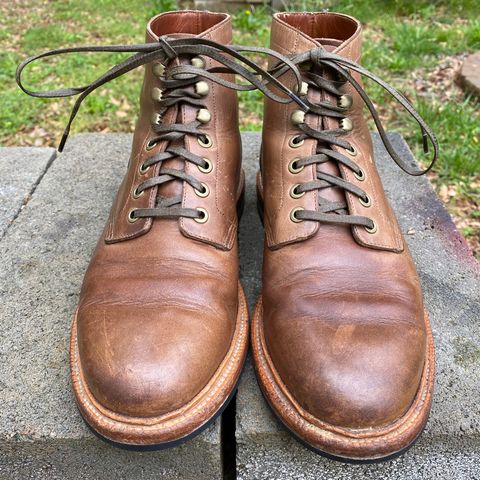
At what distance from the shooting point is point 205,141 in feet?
4.38

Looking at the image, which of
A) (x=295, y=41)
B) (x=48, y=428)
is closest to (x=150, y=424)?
(x=48, y=428)

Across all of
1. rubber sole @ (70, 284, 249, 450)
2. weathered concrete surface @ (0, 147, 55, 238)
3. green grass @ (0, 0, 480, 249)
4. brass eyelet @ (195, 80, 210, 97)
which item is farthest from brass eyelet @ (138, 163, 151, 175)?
green grass @ (0, 0, 480, 249)

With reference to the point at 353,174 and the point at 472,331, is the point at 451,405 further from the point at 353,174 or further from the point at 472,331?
the point at 353,174

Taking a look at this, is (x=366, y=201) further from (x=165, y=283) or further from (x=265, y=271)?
(x=165, y=283)

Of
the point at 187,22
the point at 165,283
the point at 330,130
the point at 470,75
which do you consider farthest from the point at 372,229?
the point at 470,75

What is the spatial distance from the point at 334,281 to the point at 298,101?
0.46 metres

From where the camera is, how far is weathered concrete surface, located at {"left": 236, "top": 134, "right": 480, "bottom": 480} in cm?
115

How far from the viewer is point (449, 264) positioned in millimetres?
1579

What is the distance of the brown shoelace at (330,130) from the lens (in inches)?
48.0

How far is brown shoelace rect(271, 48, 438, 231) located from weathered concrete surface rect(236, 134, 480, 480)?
361 millimetres

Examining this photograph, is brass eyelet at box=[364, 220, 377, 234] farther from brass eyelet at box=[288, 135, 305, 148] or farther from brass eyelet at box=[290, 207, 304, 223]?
brass eyelet at box=[288, 135, 305, 148]

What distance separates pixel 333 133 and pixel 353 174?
0.13m

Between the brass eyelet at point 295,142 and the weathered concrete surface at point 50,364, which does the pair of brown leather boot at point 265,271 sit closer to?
the brass eyelet at point 295,142

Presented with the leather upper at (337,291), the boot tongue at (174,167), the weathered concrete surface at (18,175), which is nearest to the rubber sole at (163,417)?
the leather upper at (337,291)
